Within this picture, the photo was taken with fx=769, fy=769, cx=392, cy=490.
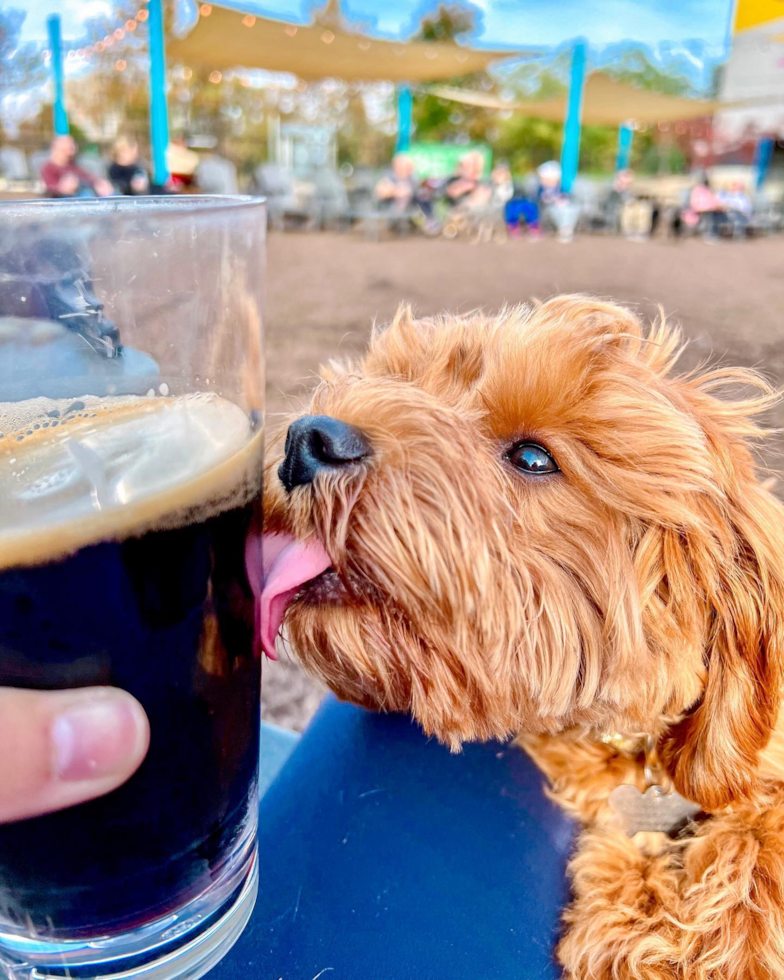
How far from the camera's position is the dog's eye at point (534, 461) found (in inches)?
60.9

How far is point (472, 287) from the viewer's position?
Answer: 39.9 feet

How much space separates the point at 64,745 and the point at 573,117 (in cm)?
2955

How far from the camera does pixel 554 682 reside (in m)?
1.53

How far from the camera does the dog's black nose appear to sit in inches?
53.8

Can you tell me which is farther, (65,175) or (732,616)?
(65,175)

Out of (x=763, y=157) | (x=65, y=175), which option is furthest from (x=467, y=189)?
(x=763, y=157)

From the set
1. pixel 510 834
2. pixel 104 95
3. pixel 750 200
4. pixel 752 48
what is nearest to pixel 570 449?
pixel 510 834

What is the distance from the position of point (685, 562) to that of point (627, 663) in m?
0.23

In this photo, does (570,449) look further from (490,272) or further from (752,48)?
(752,48)

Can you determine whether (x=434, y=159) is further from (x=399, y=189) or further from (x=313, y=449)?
(x=313, y=449)

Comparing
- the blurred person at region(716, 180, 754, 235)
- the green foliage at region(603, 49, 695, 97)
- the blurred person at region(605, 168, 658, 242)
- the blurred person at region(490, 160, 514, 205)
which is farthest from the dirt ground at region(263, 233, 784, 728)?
the green foliage at region(603, 49, 695, 97)

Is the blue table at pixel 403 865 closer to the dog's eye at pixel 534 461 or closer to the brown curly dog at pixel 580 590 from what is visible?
the brown curly dog at pixel 580 590

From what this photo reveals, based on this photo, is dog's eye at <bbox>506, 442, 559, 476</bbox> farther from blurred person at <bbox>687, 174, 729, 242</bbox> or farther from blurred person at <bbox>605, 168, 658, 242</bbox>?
blurred person at <bbox>605, 168, 658, 242</bbox>

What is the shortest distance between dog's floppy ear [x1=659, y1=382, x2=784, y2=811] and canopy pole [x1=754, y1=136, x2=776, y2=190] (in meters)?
39.9
